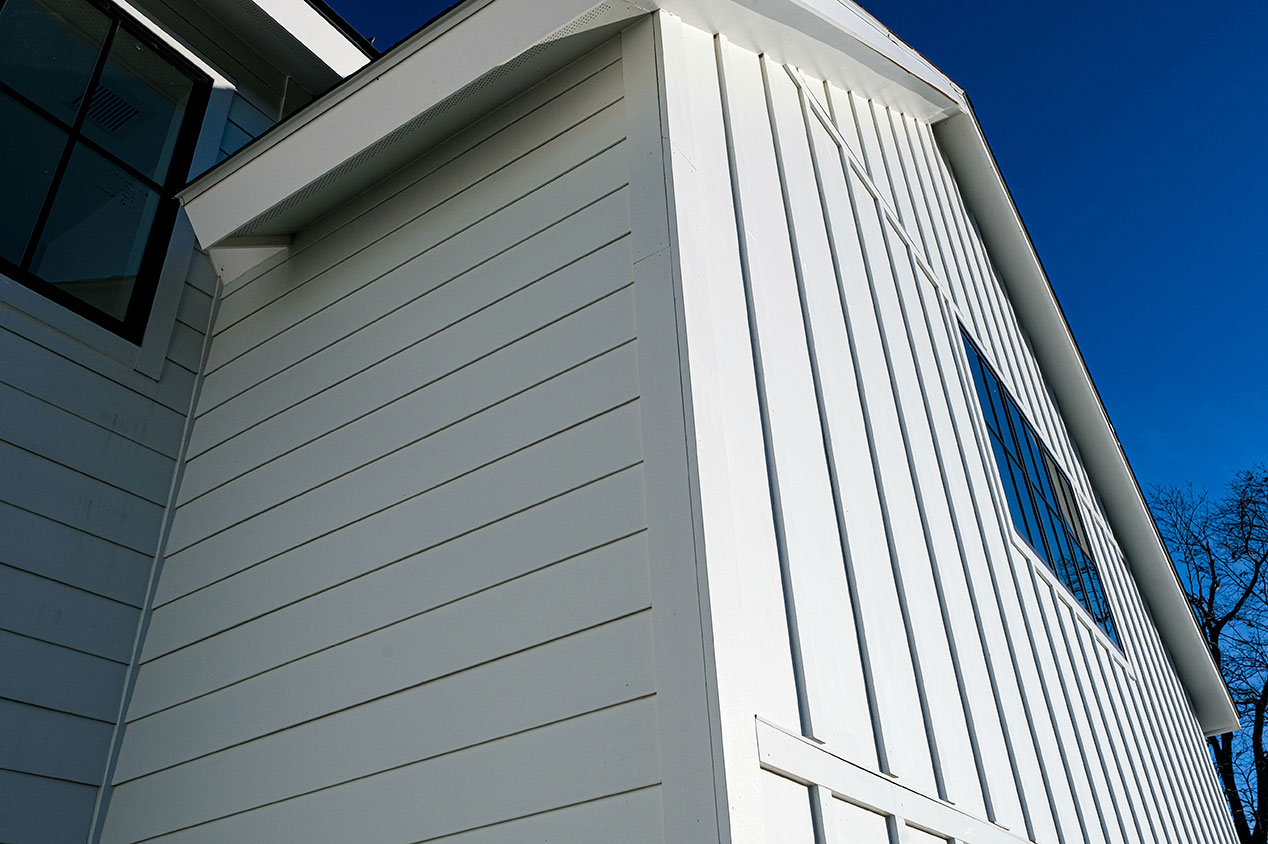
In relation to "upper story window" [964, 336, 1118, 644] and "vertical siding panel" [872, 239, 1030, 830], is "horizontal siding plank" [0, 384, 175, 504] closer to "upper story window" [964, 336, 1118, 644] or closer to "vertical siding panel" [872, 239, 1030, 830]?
"vertical siding panel" [872, 239, 1030, 830]

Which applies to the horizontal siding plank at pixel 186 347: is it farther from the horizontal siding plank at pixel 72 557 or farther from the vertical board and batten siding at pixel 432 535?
the horizontal siding plank at pixel 72 557

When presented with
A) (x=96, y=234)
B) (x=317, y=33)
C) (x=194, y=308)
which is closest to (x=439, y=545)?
(x=194, y=308)

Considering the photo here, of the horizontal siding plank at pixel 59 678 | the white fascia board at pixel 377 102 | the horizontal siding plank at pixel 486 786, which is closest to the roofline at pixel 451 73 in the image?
the white fascia board at pixel 377 102

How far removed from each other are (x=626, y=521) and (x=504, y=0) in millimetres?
1514

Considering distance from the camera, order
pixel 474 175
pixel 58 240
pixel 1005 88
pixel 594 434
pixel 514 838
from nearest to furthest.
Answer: pixel 514 838 → pixel 594 434 → pixel 474 175 → pixel 58 240 → pixel 1005 88

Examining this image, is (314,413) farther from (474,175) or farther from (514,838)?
(514,838)

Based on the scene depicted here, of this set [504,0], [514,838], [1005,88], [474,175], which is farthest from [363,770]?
[1005,88]

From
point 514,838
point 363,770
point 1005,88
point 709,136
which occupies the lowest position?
point 514,838

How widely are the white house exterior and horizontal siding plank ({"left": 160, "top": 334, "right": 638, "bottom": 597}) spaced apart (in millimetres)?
13

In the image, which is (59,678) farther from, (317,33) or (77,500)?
(317,33)

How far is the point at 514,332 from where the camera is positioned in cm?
264

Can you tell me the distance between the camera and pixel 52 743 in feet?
9.27

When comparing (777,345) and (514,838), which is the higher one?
(777,345)

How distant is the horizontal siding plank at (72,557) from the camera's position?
294 cm
